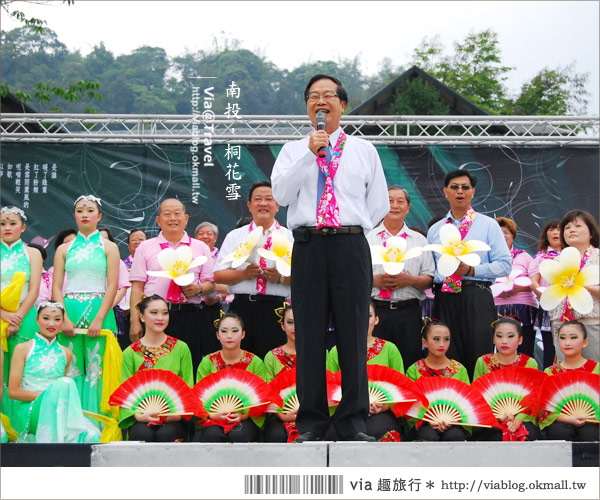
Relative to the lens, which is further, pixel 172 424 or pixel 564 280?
pixel 564 280

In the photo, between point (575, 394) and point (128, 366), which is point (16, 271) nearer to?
point (128, 366)

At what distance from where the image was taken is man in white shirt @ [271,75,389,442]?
3.09 metres

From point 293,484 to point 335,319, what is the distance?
77 centimetres

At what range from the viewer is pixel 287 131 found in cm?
729

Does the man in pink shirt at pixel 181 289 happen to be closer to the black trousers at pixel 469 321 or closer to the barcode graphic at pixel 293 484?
the black trousers at pixel 469 321

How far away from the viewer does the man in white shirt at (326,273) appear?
3.09 metres

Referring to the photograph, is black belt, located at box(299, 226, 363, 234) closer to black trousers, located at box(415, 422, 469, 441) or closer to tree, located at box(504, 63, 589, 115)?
black trousers, located at box(415, 422, 469, 441)

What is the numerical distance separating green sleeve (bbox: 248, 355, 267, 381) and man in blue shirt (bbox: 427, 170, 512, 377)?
1084 mm

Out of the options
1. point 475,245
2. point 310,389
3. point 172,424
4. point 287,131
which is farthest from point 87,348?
point 287,131

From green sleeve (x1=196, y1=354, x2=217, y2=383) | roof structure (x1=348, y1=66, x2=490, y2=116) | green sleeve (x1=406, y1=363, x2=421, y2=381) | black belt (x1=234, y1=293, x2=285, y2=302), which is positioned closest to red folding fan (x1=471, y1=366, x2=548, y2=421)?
green sleeve (x1=406, y1=363, x2=421, y2=381)

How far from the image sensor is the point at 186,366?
4.42 meters

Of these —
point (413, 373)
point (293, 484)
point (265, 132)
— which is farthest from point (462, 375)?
point (265, 132)

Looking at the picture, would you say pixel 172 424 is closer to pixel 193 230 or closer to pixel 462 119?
pixel 193 230

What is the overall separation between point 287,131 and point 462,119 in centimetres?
156
